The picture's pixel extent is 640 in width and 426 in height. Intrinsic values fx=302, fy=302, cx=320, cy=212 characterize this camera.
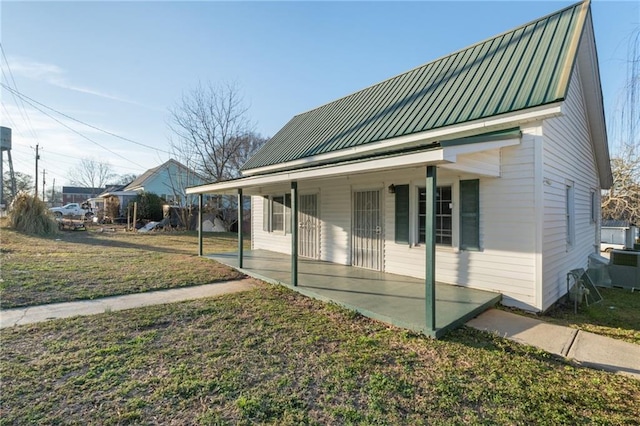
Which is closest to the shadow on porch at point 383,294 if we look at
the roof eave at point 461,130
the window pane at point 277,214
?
the window pane at point 277,214

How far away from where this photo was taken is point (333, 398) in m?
2.77

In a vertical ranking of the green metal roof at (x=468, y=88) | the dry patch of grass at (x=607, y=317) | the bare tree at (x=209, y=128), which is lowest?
the dry patch of grass at (x=607, y=317)

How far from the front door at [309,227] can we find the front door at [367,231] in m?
1.56

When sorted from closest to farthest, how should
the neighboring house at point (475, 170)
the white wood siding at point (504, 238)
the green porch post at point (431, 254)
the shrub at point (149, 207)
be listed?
1. the green porch post at point (431, 254)
2. the neighboring house at point (475, 170)
3. the white wood siding at point (504, 238)
4. the shrub at point (149, 207)

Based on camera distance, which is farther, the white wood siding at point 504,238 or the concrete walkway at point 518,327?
the white wood siding at point 504,238

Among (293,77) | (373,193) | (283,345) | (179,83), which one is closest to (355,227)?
(373,193)

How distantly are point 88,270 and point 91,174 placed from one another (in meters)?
59.3

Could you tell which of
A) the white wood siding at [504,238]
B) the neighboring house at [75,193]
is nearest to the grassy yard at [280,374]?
the white wood siding at [504,238]

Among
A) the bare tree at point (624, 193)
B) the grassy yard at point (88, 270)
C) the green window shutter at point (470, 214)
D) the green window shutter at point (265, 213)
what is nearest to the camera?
the green window shutter at point (470, 214)

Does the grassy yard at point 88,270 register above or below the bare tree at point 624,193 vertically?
below

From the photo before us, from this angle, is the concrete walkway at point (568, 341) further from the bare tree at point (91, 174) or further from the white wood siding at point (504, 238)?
the bare tree at point (91, 174)

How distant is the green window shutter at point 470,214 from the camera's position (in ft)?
19.3

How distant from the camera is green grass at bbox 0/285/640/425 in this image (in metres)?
2.52

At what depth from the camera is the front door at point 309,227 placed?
9523 mm
